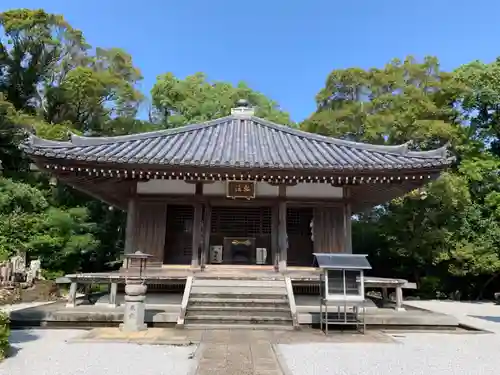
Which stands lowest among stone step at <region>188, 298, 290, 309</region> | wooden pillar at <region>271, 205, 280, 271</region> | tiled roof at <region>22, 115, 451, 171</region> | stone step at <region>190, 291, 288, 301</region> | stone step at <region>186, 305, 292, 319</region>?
stone step at <region>186, 305, 292, 319</region>

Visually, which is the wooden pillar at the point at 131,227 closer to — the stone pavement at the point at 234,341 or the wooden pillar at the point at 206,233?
the wooden pillar at the point at 206,233

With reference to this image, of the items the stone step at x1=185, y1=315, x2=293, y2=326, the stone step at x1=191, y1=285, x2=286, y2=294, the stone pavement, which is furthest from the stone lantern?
the stone step at x1=191, y1=285, x2=286, y2=294

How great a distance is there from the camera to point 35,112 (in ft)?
79.3

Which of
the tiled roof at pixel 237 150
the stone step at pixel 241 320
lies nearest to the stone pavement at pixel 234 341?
the stone step at pixel 241 320

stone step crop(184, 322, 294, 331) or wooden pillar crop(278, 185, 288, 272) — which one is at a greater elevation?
wooden pillar crop(278, 185, 288, 272)

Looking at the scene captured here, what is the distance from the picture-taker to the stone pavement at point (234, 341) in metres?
5.07

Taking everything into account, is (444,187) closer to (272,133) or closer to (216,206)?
(272,133)

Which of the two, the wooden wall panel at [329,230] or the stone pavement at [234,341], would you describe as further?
the wooden wall panel at [329,230]

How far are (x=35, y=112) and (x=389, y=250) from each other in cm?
2221

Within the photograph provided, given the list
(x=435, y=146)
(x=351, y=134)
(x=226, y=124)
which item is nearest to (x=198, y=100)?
(x=351, y=134)

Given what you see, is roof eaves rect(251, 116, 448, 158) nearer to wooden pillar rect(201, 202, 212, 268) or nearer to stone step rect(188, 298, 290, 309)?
wooden pillar rect(201, 202, 212, 268)

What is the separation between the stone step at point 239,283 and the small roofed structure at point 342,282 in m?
1.73

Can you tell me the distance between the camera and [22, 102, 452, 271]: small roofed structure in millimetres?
9883

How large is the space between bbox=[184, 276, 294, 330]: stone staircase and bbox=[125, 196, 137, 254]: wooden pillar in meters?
2.26
